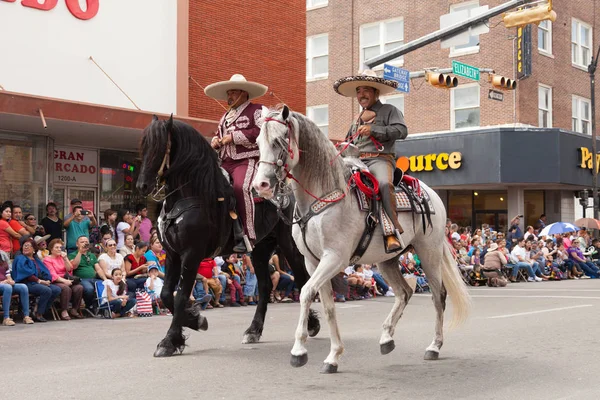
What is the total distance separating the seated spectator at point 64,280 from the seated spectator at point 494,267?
1333 centimetres

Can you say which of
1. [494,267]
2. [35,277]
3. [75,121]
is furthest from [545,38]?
[35,277]

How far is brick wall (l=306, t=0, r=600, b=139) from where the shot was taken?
3253 centimetres

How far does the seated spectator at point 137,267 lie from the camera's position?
14.4 metres

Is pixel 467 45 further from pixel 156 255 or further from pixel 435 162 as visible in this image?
pixel 156 255

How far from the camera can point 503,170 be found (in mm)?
32188

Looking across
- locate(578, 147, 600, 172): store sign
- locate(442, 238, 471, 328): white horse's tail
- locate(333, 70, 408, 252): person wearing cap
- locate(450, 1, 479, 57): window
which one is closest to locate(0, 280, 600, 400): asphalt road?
locate(442, 238, 471, 328): white horse's tail

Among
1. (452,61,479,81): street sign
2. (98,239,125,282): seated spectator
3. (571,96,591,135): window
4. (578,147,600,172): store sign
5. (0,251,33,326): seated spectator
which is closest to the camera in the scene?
(0,251,33,326): seated spectator

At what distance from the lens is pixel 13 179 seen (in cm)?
1798

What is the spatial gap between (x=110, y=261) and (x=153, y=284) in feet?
3.01

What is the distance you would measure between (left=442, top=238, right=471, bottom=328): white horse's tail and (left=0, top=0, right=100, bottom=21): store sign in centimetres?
1280

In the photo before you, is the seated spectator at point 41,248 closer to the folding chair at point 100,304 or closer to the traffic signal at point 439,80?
the folding chair at point 100,304

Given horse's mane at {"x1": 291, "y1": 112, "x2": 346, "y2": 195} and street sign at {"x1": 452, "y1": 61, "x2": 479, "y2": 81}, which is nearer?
horse's mane at {"x1": 291, "y1": 112, "x2": 346, "y2": 195}

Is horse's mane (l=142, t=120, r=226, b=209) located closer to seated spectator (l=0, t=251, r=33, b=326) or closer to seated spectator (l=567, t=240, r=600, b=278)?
seated spectator (l=0, t=251, r=33, b=326)

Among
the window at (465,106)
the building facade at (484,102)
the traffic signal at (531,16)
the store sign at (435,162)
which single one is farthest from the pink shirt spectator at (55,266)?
the window at (465,106)
